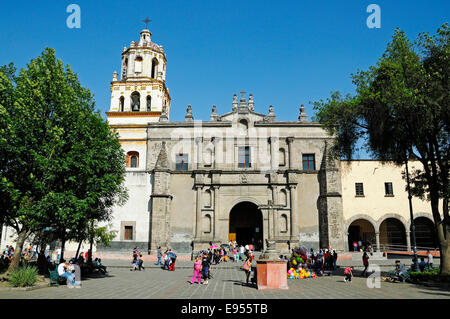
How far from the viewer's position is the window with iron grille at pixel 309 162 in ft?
114

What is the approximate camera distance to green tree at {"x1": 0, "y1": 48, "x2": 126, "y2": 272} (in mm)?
15320

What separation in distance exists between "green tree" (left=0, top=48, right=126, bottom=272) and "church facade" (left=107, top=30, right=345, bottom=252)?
606 inches

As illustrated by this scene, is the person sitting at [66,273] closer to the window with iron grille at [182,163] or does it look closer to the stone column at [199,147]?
the window with iron grille at [182,163]

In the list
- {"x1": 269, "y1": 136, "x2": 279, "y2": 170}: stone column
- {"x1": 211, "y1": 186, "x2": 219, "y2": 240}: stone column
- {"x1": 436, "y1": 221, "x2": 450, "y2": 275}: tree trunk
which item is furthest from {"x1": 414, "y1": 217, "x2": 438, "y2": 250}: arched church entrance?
{"x1": 211, "y1": 186, "x2": 219, "y2": 240}: stone column

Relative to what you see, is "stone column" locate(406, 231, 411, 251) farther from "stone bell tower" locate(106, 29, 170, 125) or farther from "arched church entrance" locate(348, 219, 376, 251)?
"stone bell tower" locate(106, 29, 170, 125)

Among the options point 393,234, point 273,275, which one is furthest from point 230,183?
point 273,275

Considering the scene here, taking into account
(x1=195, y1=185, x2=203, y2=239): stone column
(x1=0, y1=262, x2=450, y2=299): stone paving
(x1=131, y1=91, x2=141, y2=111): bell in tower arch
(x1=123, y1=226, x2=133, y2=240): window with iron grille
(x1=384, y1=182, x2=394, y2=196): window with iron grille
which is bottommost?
(x1=0, y1=262, x2=450, y2=299): stone paving

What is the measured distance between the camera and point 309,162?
1379 inches

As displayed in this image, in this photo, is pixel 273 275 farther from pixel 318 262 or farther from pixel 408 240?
pixel 408 240
